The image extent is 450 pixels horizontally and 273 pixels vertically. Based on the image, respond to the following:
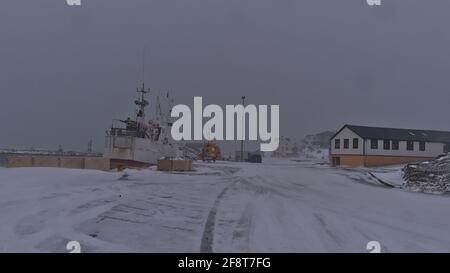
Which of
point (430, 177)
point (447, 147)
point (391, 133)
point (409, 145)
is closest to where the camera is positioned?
point (430, 177)

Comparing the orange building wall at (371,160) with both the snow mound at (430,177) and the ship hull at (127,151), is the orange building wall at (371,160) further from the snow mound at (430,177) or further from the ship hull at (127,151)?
the ship hull at (127,151)

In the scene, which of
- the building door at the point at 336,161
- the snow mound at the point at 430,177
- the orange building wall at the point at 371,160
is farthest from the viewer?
the orange building wall at the point at 371,160

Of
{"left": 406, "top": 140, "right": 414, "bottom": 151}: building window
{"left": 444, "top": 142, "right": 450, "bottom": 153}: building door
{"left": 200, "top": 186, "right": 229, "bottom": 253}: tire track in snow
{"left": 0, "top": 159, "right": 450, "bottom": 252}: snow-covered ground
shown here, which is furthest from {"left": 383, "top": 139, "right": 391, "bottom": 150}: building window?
{"left": 200, "top": 186, "right": 229, "bottom": 253}: tire track in snow

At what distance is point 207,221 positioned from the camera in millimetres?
5828

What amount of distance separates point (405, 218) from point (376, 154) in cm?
1680

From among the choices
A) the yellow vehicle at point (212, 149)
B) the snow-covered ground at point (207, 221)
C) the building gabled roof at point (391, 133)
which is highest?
the building gabled roof at point (391, 133)

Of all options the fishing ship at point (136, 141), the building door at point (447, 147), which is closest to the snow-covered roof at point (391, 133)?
the building door at point (447, 147)

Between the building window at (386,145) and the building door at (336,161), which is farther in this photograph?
the building window at (386,145)

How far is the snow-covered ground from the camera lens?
4426mm

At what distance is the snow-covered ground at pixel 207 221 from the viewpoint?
14.5ft

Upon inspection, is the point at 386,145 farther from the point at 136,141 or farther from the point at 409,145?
the point at 136,141

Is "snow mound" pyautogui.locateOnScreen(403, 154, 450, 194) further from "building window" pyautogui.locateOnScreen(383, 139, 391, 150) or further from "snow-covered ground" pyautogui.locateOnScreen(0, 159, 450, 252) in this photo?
"building window" pyautogui.locateOnScreen(383, 139, 391, 150)

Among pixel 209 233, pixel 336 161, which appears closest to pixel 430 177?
pixel 336 161
